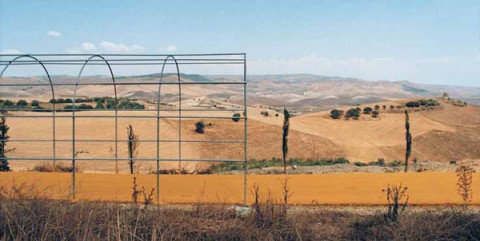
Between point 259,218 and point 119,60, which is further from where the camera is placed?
point 119,60

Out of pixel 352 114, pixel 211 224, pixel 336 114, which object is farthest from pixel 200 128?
pixel 211 224

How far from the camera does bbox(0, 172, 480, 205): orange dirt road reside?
45.9 feet

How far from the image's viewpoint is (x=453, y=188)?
15.4 meters

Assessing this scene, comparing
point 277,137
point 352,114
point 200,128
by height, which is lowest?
point 277,137

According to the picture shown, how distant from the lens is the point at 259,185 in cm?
1591

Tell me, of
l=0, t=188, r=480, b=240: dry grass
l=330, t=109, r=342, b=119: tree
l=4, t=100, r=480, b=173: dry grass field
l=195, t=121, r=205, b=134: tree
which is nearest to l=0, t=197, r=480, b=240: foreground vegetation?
l=0, t=188, r=480, b=240: dry grass

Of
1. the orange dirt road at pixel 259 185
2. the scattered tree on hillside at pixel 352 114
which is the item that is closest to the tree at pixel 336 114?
the scattered tree on hillside at pixel 352 114

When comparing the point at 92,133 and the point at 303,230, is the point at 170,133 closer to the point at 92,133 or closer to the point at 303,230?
the point at 92,133

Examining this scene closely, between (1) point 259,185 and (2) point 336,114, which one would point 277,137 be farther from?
(1) point 259,185

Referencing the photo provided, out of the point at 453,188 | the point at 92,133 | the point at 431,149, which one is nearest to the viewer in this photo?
the point at 453,188

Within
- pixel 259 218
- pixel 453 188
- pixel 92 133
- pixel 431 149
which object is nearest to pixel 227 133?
pixel 92 133

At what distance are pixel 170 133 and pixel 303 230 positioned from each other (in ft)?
134

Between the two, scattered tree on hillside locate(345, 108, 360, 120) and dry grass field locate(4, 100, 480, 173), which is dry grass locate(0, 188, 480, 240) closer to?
dry grass field locate(4, 100, 480, 173)

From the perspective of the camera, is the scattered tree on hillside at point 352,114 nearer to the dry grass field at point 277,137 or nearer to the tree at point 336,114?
the tree at point 336,114
